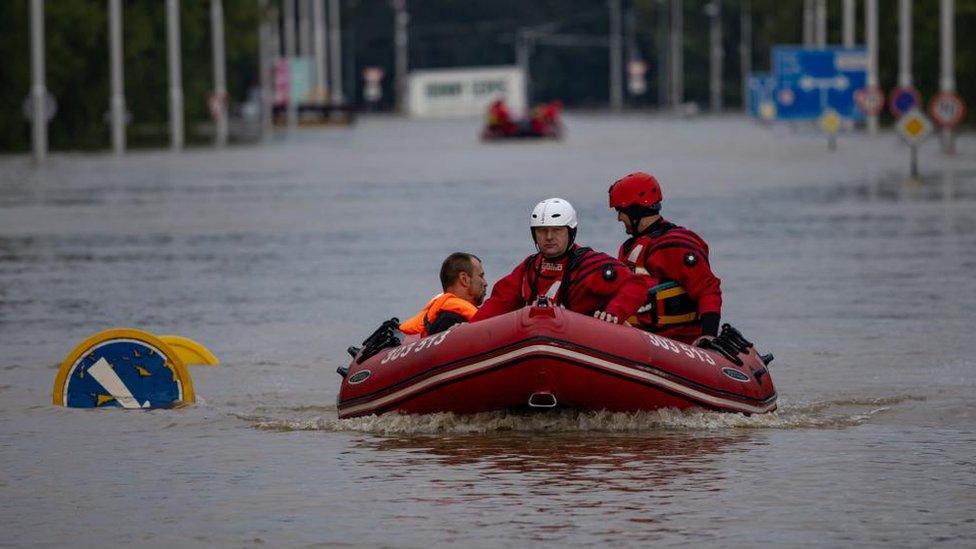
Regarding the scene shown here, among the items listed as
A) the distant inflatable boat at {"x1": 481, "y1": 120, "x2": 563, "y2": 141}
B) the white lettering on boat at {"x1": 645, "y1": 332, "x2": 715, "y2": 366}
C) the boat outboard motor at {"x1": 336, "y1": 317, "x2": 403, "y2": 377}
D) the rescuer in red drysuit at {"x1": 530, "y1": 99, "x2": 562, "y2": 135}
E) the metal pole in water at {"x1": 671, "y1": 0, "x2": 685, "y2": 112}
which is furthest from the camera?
the metal pole in water at {"x1": 671, "y1": 0, "x2": 685, "y2": 112}

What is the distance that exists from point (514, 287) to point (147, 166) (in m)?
48.1

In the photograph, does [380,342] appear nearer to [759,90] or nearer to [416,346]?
[416,346]

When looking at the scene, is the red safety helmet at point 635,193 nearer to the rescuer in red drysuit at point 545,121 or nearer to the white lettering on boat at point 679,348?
the white lettering on boat at point 679,348

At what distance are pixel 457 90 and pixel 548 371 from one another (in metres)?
150

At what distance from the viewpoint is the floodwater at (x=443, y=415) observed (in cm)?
1046

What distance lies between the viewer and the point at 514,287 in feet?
43.8

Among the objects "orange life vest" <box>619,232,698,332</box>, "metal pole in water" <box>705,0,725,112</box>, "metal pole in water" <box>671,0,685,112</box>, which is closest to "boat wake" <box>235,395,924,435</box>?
"orange life vest" <box>619,232,698,332</box>

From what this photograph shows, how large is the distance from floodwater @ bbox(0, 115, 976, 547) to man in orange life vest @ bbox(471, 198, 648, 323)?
608 millimetres

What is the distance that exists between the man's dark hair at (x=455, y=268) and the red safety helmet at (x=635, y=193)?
84 centimetres

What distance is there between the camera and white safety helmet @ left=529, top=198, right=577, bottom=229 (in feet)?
43.2

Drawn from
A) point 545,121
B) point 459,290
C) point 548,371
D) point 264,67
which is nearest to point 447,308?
point 459,290

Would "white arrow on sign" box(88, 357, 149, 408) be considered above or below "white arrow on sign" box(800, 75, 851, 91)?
below

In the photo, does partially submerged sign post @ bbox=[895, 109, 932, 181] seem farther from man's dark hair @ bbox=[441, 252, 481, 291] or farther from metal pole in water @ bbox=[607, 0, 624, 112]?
metal pole in water @ bbox=[607, 0, 624, 112]

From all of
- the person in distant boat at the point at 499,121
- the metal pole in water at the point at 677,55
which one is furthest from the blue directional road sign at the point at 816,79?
the metal pole in water at the point at 677,55
